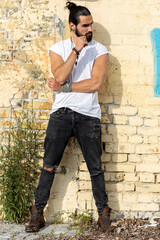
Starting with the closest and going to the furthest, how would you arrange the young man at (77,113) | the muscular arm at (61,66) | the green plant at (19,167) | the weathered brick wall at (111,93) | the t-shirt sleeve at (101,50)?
the muscular arm at (61,66), the young man at (77,113), the t-shirt sleeve at (101,50), the green plant at (19,167), the weathered brick wall at (111,93)

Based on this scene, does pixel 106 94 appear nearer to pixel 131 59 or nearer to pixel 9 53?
pixel 131 59

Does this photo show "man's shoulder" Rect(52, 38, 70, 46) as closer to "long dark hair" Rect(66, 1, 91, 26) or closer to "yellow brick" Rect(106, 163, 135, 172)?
"long dark hair" Rect(66, 1, 91, 26)

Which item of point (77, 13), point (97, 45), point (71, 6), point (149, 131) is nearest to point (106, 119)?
point (149, 131)

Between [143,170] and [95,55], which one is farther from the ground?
[95,55]

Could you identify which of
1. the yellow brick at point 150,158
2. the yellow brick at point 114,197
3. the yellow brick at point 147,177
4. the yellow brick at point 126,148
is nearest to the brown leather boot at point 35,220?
the yellow brick at point 114,197

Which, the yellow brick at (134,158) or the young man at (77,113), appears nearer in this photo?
the young man at (77,113)

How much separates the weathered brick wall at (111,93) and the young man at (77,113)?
0.38 metres

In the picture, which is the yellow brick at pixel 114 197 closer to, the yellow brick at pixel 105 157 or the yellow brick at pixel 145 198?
the yellow brick at pixel 145 198

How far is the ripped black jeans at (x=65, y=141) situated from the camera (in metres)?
3.70

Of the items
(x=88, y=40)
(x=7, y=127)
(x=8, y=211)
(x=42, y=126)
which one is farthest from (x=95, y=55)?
(x=8, y=211)

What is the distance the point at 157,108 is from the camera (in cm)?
417

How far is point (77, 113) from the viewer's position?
369 centimetres

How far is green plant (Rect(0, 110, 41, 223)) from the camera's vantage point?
157 inches

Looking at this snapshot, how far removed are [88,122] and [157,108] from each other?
1010 millimetres
